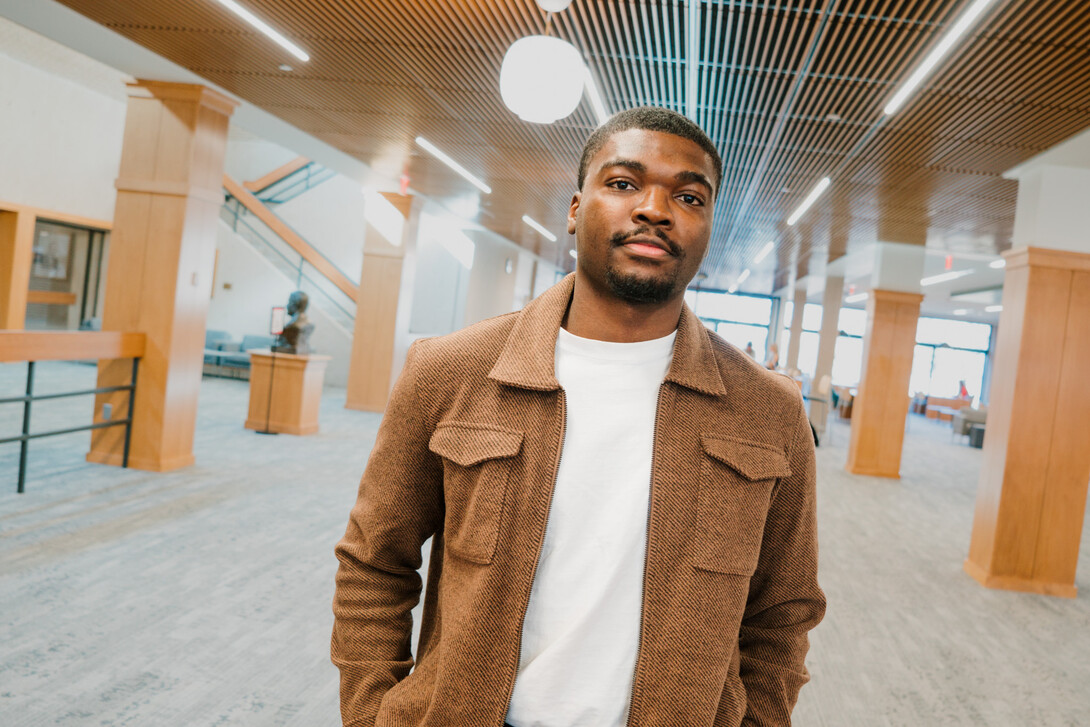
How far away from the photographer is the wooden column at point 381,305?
11.9 metres

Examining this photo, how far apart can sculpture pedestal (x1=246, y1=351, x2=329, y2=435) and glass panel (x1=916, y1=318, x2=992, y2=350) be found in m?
25.0

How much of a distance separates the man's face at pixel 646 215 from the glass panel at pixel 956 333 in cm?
3018

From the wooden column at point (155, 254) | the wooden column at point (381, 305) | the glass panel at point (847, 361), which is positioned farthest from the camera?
the glass panel at point (847, 361)

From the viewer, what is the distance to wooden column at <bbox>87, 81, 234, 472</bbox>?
665 centimetres

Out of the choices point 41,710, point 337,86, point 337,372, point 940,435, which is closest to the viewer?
point 41,710

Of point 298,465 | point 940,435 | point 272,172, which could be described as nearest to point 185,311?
point 298,465

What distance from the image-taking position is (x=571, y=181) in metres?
9.16

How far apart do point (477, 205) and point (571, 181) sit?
330 cm

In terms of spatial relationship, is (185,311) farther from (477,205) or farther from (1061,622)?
(1061,622)

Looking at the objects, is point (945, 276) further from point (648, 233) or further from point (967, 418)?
point (648, 233)

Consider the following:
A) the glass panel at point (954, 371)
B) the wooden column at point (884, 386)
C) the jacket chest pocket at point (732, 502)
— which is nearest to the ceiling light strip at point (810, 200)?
the wooden column at point (884, 386)

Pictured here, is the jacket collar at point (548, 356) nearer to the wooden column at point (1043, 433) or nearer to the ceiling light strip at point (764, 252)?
the wooden column at point (1043, 433)

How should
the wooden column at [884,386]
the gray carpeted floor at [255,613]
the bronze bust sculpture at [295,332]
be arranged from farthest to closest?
the wooden column at [884,386], the bronze bust sculpture at [295,332], the gray carpeted floor at [255,613]

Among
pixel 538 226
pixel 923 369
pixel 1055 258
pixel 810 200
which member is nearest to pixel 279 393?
pixel 538 226
